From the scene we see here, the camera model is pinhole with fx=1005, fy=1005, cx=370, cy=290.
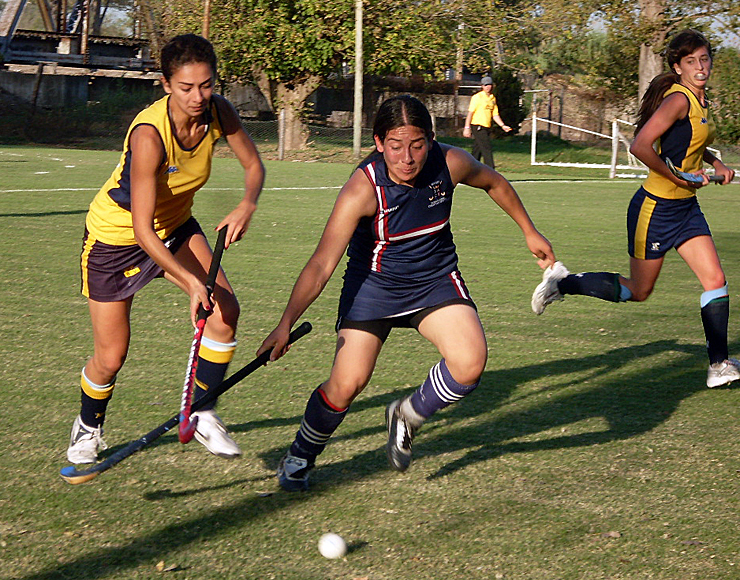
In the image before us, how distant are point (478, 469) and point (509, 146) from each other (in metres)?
30.7

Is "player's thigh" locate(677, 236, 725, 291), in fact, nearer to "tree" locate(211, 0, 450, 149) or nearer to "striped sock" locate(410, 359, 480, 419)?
"striped sock" locate(410, 359, 480, 419)

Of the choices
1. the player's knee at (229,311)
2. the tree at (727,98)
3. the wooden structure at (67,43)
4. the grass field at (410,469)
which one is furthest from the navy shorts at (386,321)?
the wooden structure at (67,43)

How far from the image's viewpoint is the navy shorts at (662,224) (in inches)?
231

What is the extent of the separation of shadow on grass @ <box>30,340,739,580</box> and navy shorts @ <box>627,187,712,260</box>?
2.48 feet

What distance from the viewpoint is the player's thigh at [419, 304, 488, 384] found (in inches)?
156

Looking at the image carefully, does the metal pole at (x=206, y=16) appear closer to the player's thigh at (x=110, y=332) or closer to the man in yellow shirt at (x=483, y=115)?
the man in yellow shirt at (x=483, y=115)

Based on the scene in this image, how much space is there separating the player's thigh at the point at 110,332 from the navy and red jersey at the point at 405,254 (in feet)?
3.05

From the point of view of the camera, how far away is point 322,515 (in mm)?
3789

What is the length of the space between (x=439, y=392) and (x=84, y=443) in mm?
1541

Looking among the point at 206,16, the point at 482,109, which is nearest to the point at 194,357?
the point at 482,109

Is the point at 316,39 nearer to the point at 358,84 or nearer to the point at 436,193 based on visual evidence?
the point at 358,84

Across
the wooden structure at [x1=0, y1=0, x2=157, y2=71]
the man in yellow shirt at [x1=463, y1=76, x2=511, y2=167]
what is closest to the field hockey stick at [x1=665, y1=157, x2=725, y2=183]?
the man in yellow shirt at [x1=463, y1=76, x2=511, y2=167]

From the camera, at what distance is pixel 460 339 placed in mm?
3996

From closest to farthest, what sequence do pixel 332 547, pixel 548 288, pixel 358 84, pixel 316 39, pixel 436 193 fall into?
pixel 332 547
pixel 436 193
pixel 548 288
pixel 358 84
pixel 316 39
